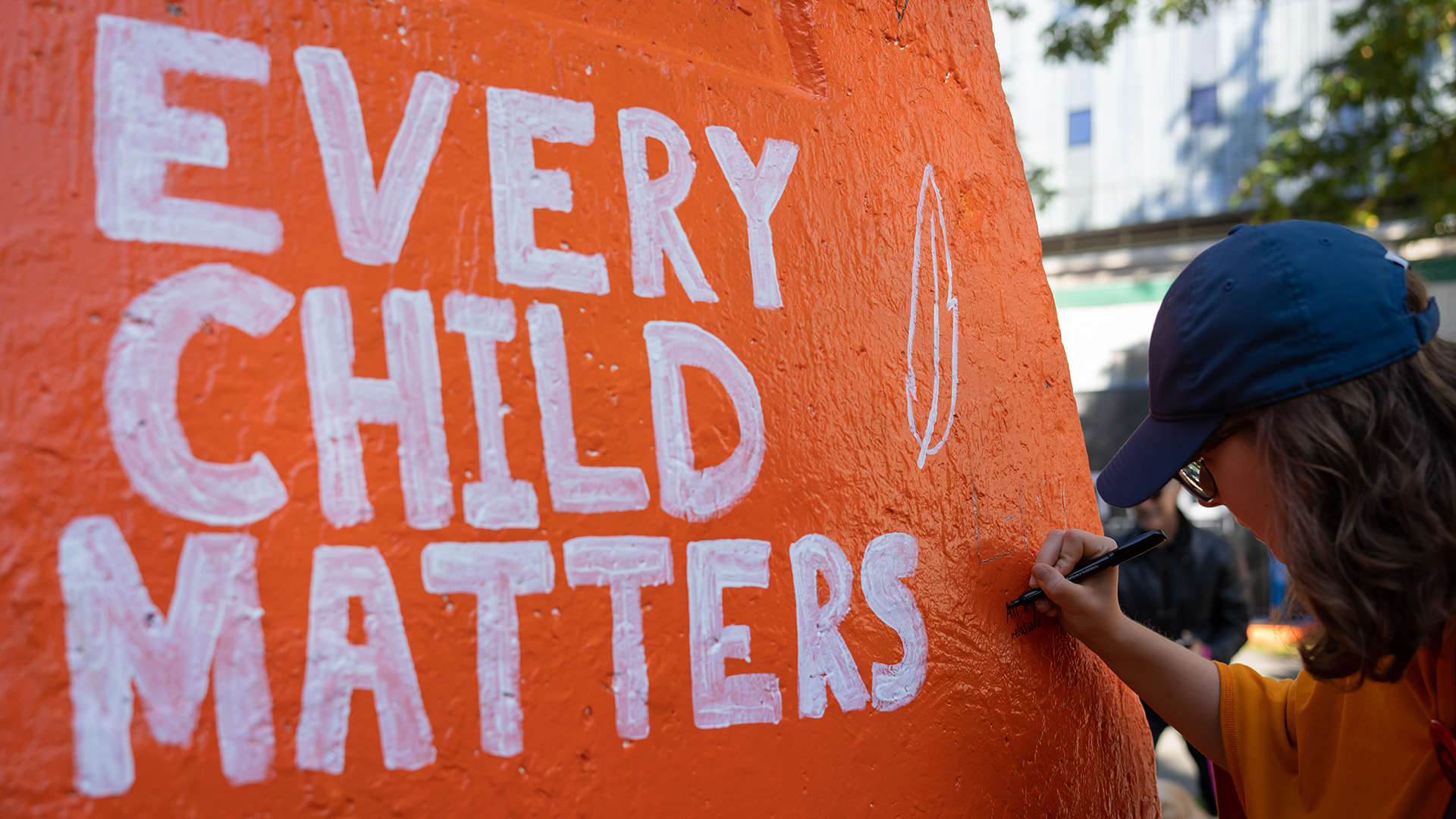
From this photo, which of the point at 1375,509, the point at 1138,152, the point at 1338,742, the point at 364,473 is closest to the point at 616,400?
the point at 364,473

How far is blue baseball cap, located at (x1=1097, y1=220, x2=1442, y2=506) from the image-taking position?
130 cm

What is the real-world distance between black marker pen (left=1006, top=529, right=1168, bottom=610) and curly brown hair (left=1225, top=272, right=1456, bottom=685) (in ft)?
1.19

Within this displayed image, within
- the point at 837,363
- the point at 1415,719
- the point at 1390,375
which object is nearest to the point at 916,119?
the point at 837,363

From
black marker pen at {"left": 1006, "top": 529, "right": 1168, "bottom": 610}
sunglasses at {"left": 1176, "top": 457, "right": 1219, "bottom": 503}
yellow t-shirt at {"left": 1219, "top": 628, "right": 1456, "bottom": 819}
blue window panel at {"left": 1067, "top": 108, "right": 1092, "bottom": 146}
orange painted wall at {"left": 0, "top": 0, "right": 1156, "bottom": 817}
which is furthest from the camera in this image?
blue window panel at {"left": 1067, "top": 108, "right": 1092, "bottom": 146}

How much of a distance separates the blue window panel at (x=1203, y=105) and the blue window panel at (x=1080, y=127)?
126 centimetres

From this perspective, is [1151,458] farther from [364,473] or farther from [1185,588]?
[1185,588]

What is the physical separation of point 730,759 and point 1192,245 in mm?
12677

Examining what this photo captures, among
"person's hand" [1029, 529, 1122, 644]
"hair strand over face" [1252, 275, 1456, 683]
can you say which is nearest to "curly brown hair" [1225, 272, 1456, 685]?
"hair strand over face" [1252, 275, 1456, 683]

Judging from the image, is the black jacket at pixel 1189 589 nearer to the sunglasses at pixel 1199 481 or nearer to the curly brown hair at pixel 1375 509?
the sunglasses at pixel 1199 481

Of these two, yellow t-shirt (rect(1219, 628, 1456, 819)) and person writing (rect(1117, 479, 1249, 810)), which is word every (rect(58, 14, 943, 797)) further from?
person writing (rect(1117, 479, 1249, 810))

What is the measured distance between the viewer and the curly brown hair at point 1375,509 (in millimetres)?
1257

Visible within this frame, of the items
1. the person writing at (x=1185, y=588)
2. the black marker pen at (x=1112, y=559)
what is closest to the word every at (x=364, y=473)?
the black marker pen at (x=1112, y=559)

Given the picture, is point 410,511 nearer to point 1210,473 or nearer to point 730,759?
point 730,759

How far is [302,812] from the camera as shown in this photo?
1.15 meters
